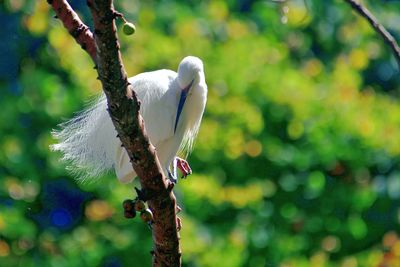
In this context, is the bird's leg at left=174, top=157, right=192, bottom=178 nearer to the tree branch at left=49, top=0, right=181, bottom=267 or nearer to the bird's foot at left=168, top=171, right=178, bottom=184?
the bird's foot at left=168, top=171, right=178, bottom=184

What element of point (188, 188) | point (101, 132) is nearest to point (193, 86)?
point (101, 132)

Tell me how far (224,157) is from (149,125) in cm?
122

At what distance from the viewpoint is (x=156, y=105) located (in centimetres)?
324

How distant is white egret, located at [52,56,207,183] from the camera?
306 centimetres

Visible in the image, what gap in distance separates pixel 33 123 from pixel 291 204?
1.23 meters

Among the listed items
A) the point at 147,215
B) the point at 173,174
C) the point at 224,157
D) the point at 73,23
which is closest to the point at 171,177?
the point at 173,174

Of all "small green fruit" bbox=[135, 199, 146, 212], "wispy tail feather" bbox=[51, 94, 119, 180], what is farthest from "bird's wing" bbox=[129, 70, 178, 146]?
"small green fruit" bbox=[135, 199, 146, 212]

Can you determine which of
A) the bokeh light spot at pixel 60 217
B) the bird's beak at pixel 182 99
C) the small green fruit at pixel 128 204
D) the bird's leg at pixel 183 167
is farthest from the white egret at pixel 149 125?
the bokeh light spot at pixel 60 217

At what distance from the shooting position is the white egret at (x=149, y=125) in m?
3.06

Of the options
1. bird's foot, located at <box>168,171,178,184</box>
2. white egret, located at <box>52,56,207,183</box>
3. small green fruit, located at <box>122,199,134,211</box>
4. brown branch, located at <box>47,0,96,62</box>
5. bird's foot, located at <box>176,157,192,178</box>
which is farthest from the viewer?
white egret, located at <box>52,56,207,183</box>

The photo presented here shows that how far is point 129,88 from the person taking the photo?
71.4 inches

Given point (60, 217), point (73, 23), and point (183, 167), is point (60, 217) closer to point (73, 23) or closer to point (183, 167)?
point (183, 167)

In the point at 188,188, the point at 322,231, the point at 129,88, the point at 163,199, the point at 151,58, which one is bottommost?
the point at 322,231

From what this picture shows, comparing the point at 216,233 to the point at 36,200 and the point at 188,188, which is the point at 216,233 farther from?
the point at 36,200
